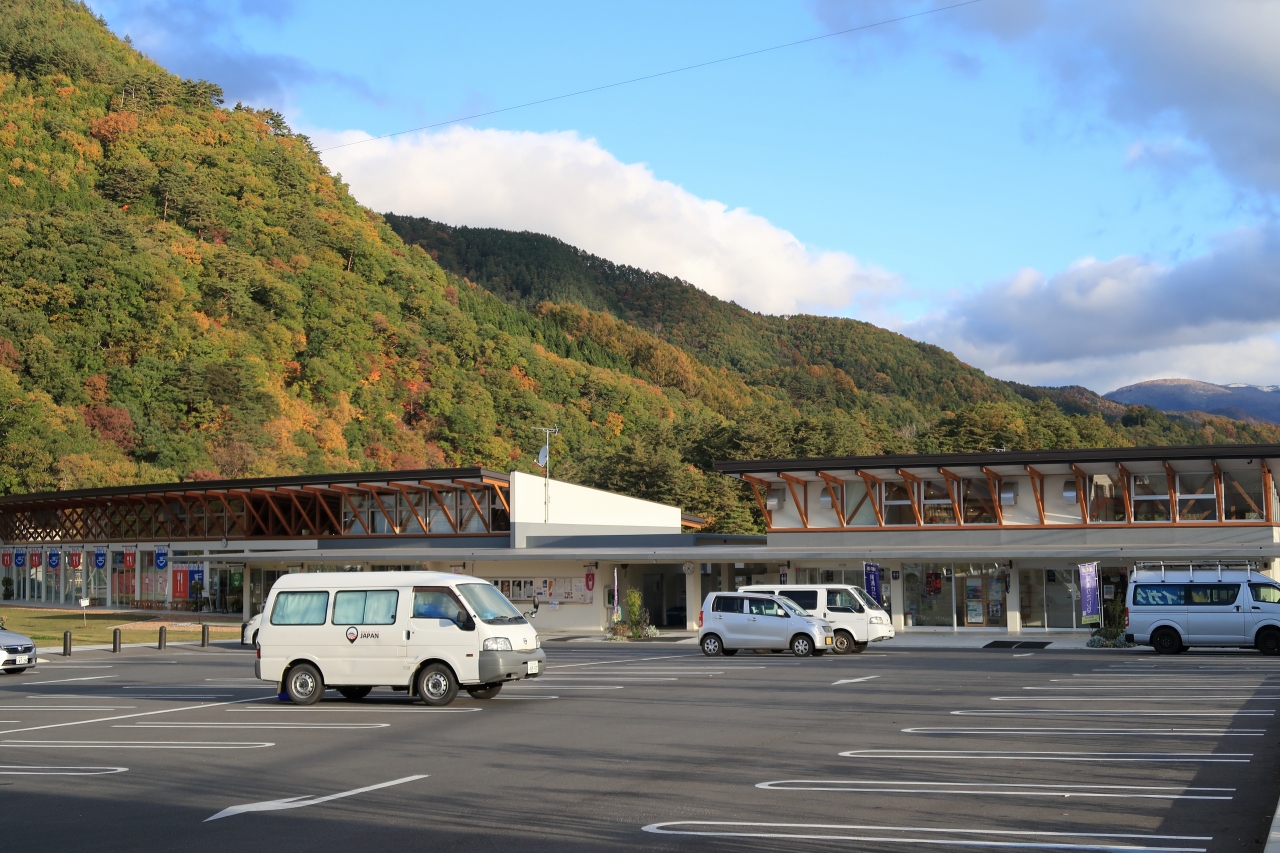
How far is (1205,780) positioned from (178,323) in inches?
3491

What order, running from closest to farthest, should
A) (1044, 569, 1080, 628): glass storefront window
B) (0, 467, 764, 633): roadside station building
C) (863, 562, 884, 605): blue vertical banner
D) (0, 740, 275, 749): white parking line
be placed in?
1. (0, 740, 275, 749): white parking line
2. (863, 562, 884, 605): blue vertical banner
3. (1044, 569, 1080, 628): glass storefront window
4. (0, 467, 764, 633): roadside station building

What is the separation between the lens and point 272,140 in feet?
389

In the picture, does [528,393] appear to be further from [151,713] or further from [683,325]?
[151,713]

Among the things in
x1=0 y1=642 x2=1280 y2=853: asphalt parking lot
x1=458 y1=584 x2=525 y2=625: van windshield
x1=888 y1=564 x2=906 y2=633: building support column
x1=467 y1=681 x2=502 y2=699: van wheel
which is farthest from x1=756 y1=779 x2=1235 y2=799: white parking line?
x1=888 y1=564 x2=906 y2=633: building support column

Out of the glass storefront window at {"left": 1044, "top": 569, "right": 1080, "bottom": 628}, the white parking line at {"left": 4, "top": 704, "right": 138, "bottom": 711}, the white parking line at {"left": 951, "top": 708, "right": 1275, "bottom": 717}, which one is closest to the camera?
the white parking line at {"left": 951, "top": 708, "right": 1275, "bottom": 717}

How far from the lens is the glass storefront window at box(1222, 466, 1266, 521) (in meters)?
36.8

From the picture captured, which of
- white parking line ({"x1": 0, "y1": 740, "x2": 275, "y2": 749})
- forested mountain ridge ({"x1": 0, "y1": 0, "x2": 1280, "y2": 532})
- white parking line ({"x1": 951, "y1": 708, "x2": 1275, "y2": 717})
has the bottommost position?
white parking line ({"x1": 951, "y1": 708, "x2": 1275, "y2": 717})

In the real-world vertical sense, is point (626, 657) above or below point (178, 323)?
below

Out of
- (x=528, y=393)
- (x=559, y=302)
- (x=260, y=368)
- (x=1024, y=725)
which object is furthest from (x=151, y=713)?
(x=559, y=302)

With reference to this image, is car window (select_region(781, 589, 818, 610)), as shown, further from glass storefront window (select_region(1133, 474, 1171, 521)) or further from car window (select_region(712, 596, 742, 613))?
glass storefront window (select_region(1133, 474, 1171, 521))

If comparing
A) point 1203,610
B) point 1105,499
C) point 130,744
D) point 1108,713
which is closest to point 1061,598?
point 1105,499

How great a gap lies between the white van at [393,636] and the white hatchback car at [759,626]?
433 inches

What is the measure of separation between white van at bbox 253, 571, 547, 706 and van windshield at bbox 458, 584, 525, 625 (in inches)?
0.8

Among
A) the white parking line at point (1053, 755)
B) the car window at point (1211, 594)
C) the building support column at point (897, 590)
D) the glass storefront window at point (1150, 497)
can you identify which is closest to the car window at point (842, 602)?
the car window at point (1211, 594)
